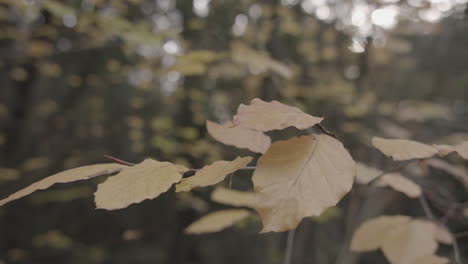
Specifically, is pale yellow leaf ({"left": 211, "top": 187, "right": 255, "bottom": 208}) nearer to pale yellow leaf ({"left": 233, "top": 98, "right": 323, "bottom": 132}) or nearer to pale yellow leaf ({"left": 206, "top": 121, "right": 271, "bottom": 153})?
pale yellow leaf ({"left": 206, "top": 121, "right": 271, "bottom": 153})

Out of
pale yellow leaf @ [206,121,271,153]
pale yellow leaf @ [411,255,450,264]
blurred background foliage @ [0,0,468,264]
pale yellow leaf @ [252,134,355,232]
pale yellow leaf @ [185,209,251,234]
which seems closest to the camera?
pale yellow leaf @ [252,134,355,232]

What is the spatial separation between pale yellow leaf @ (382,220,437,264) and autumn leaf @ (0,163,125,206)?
58 centimetres

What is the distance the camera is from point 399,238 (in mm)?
749

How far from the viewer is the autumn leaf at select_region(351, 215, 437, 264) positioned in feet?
2.32

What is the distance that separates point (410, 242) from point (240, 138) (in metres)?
0.43

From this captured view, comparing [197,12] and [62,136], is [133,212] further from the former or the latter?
[197,12]

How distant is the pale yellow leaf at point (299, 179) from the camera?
407mm

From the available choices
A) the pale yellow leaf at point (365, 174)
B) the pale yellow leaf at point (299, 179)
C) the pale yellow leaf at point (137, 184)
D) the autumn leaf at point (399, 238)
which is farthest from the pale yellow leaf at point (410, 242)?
the pale yellow leaf at point (137, 184)

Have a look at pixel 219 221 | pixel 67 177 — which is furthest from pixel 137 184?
pixel 219 221

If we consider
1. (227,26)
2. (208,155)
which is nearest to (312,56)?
(227,26)

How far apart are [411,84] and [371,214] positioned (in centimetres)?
280

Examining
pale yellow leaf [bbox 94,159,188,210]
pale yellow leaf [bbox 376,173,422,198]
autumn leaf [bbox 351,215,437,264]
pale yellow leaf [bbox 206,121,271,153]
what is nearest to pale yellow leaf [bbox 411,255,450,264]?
autumn leaf [bbox 351,215,437,264]

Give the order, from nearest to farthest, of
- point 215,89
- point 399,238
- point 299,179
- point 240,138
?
point 299,179 → point 240,138 → point 399,238 → point 215,89

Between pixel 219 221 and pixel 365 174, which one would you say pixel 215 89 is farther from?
pixel 365 174
